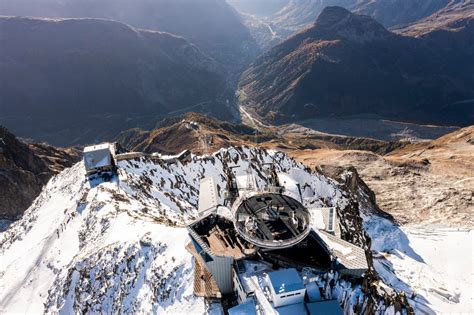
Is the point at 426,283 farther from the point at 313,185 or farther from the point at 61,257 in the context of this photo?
the point at 61,257

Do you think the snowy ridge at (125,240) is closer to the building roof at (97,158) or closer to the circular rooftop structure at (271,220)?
the building roof at (97,158)

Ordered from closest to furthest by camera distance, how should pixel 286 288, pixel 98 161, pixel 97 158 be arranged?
1. pixel 286 288
2. pixel 98 161
3. pixel 97 158

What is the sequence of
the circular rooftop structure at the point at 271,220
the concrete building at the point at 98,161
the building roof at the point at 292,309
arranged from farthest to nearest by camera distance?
the concrete building at the point at 98,161, the circular rooftop structure at the point at 271,220, the building roof at the point at 292,309

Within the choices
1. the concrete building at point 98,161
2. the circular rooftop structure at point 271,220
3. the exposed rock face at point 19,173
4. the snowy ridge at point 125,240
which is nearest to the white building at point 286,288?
the snowy ridge at point 125,240

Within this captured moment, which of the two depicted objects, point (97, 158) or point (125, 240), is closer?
point (125, 240)

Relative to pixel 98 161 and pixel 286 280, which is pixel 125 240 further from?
pixel 98 161

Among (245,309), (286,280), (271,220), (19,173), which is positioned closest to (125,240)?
(271,220)
